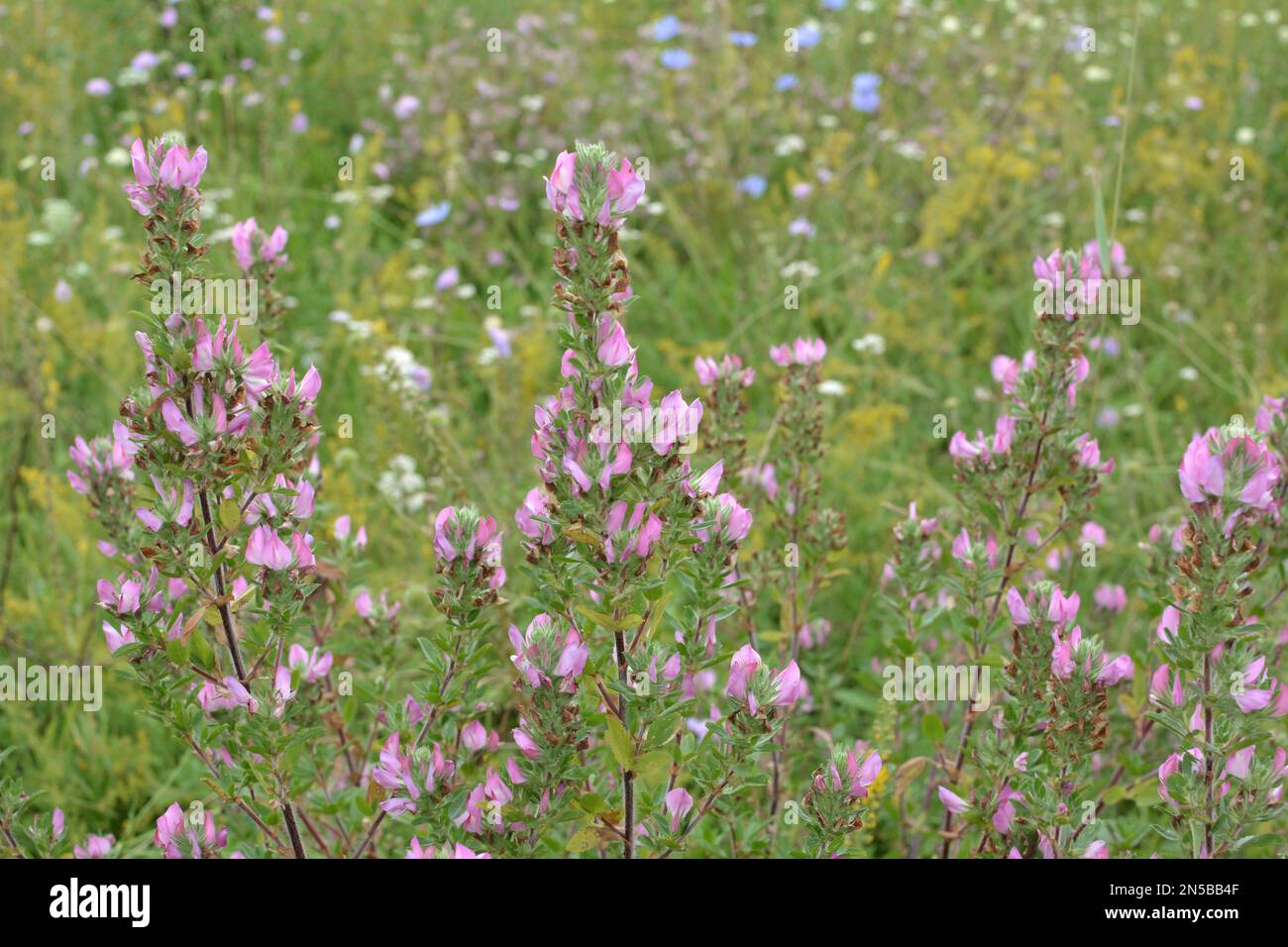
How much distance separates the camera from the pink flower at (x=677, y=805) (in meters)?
1.74

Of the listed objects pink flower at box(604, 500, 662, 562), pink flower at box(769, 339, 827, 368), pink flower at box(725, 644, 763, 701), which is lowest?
pink flower at box(725, 644, 763, 701)

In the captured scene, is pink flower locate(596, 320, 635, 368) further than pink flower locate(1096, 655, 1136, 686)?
No

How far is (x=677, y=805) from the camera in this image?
A: 1748 millimetres

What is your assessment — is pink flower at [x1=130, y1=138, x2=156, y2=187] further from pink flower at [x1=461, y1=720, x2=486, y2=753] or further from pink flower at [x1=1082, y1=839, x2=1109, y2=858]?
pink flower at [x1=1082, y1=839, x2=1109, y2=858]

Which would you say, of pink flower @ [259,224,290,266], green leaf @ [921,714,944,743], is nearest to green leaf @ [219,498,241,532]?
pink flower @ [259,224,290,266]

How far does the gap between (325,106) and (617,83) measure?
4.91 feet

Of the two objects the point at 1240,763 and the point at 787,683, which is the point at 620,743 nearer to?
the point at 787,683

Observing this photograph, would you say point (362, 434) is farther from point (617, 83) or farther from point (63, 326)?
point (617, 83)

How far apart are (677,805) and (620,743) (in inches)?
9.0

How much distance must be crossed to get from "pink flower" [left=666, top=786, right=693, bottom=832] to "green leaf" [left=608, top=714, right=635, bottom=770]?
178 mm

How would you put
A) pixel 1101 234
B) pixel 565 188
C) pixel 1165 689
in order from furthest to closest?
pixel 1101 234 < pixel 1165 689 < pixel 565 188

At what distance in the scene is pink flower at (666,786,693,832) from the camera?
174cm

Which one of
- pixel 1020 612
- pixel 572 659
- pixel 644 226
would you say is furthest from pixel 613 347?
pixel 644 226

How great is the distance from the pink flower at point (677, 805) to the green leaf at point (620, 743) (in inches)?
7.0
